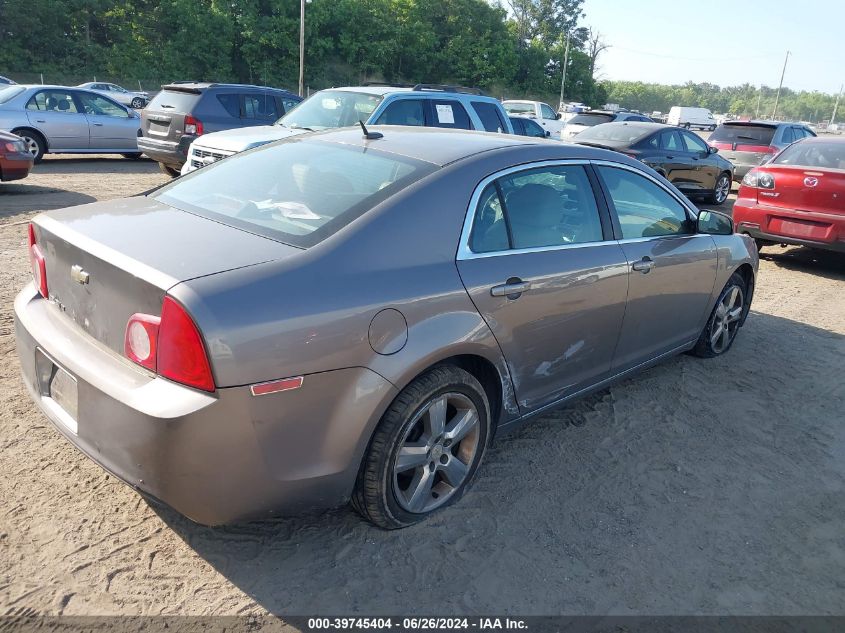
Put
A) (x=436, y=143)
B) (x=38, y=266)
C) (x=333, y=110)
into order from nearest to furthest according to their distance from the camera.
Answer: (x=38, y=266)
(x=436, y=143)
(x=333, y=110)

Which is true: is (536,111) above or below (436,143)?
below

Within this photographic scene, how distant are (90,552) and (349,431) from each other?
45.7 inches

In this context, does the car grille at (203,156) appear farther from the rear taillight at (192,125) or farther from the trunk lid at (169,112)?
the trunk lid at (169,112)

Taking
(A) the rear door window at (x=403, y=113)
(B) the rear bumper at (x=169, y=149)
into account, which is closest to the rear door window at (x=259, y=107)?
(B) the rear bumper at (x=169, y=149)

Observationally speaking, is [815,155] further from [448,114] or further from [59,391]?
[59,391]

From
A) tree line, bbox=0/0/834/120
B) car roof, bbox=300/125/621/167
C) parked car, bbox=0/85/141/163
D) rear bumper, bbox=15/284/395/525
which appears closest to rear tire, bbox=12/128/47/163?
parked car, bbox=0/85/141/163

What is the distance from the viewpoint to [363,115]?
355 inches

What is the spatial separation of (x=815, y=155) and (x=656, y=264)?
588 cm

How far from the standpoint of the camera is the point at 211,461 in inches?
88.4

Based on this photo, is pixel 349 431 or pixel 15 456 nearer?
pixel 349 431

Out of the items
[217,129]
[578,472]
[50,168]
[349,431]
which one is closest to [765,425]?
[578,472]

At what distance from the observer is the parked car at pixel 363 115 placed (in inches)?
347

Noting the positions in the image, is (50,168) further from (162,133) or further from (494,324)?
(494,324)

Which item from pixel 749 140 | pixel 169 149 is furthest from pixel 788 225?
pixel 169 149
